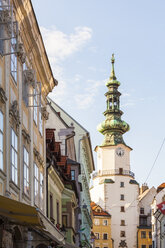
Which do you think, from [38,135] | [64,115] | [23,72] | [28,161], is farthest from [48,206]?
[64,115]

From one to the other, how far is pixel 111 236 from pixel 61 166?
74015mm

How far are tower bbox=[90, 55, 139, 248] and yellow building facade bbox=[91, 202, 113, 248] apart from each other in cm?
148

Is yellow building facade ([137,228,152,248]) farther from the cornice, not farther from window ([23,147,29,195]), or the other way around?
window ([23,147,29,195])

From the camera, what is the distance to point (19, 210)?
10.1m

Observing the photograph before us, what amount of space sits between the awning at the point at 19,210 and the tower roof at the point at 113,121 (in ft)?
292

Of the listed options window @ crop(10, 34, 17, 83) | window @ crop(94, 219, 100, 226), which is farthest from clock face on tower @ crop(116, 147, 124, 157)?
window @ crop(10, 34, 17, 83)

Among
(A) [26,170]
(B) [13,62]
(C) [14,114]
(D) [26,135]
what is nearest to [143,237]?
(A) [26,170]

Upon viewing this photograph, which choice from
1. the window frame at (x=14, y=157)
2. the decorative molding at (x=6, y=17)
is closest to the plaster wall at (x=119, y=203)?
the window frame at (x=14, y=157)

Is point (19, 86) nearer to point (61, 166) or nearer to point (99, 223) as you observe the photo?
point (61, 166)

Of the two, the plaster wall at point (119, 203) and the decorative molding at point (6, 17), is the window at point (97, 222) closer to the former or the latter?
the plaster wall at point (119, 203)

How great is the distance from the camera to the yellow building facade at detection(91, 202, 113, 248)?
96.9 meters

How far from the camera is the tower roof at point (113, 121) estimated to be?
99.9m

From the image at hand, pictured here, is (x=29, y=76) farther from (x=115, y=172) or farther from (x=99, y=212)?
(x=115, y=172)

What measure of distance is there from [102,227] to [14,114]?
85.5 m
